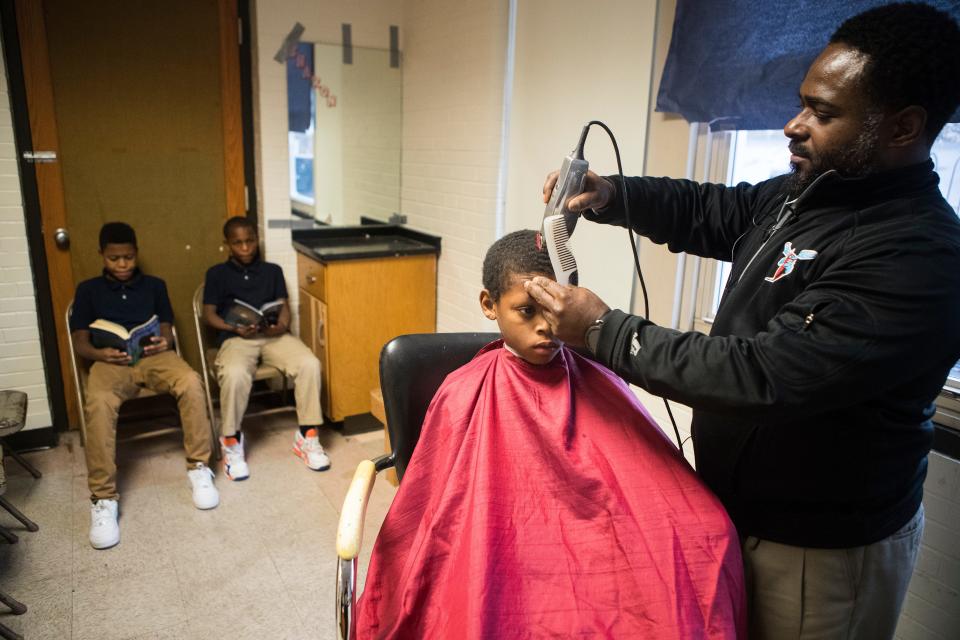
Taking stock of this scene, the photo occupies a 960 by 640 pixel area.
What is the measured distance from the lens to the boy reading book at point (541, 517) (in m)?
1.13

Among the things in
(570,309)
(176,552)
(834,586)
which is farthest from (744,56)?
(176,552)

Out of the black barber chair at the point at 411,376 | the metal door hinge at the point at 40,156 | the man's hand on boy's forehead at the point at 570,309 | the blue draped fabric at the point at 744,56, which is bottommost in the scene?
the black barber chair at the point at 411,376

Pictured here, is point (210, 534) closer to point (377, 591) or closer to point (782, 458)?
point (377, 591)

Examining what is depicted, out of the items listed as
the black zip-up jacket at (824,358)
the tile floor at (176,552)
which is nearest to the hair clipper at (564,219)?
the black zip-up jacket at (824,358)

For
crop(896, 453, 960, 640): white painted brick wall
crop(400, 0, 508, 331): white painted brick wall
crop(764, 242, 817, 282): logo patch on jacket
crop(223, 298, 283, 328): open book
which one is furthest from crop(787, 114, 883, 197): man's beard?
crop(223, 298, 283, 328): open book

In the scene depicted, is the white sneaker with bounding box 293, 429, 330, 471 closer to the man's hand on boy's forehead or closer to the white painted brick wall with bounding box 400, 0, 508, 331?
the white painted brick wall with bounding box 400, 0, 508, 331

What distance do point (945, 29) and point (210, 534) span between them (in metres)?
2.70

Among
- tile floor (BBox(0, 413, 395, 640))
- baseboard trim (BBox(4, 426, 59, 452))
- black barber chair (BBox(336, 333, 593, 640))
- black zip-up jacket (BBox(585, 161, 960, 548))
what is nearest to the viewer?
black zip-up jacket (BBox(585, 161, 960, 548))

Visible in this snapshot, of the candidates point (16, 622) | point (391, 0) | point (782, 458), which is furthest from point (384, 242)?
point (782, 458)

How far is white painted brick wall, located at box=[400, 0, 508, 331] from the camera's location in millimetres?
3133

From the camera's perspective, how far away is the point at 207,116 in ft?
11.3

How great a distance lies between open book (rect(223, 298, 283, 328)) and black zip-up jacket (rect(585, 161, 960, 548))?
101 inches

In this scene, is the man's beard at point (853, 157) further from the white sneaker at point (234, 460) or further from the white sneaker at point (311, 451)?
the white sneaker at point (234, 460)

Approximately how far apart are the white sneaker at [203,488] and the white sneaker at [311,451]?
0.44 metres
